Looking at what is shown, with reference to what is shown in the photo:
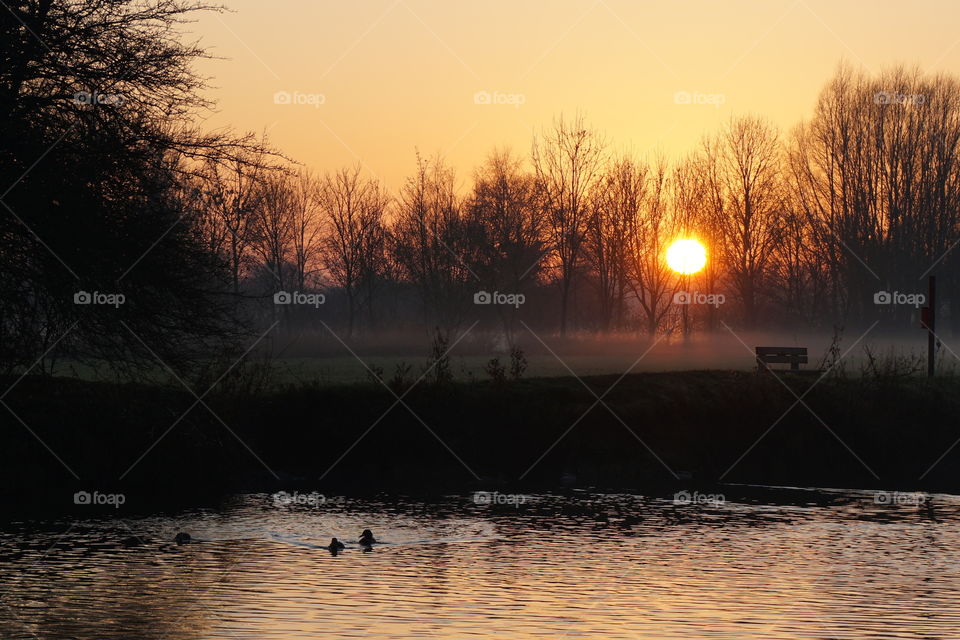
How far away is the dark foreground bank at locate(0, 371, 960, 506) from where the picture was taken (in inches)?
1129

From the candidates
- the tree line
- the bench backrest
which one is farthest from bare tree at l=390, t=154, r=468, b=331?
the bench backrest

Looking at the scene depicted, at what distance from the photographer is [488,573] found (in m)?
19.0

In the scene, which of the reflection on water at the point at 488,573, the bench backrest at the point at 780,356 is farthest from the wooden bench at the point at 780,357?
the reflection on water at the point at 488,573

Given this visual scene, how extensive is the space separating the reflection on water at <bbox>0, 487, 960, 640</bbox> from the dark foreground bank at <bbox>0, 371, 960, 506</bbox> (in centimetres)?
372

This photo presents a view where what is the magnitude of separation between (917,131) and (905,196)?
436cm

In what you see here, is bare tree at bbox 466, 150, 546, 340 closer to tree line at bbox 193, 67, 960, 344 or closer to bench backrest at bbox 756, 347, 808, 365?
tree line at bbox 193, 67, 960, 344

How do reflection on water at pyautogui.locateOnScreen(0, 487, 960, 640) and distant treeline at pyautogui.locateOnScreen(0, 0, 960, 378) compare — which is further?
distant treeline at pyautogui.locateOnScreen(0, 0, 960, 378)

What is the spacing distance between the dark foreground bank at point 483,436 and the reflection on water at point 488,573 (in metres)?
3.72

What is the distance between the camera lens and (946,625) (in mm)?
15516

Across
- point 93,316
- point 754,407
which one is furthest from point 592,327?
point 93,316

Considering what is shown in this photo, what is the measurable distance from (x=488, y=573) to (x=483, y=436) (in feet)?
49.2

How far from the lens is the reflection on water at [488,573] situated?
15391 mm

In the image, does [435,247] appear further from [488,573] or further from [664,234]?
[488,573]

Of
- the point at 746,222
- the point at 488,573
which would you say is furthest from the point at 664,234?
the point at 488,573
